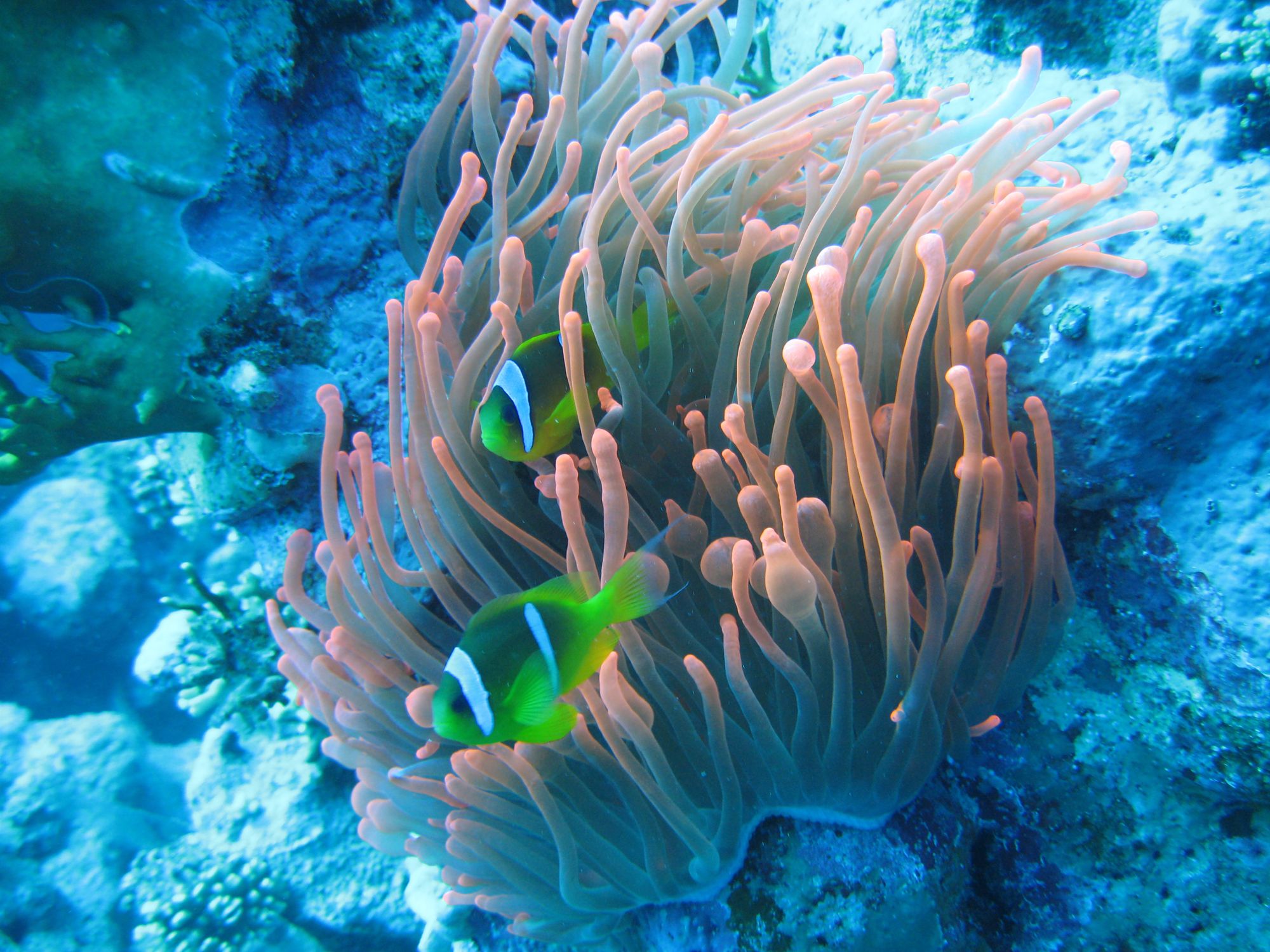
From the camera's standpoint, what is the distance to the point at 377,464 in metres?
1.41

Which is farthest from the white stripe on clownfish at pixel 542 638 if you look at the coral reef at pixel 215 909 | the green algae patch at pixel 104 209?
the coral reef at pixel 215 909

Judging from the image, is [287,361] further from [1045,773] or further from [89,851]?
[89,851]

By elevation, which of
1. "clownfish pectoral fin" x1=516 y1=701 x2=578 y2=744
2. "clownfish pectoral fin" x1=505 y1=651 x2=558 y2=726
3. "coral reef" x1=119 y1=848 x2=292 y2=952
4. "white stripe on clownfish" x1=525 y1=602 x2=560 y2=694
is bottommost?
"coral reef" x1=119 y1=848 x2=292 y2=952

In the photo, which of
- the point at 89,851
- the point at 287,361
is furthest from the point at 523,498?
the point at 89,851

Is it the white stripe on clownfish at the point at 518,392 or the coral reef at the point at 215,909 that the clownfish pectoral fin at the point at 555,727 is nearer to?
the white stripe on clownfish at the point at 518,392

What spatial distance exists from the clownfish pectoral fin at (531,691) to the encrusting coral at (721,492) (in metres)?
0.07

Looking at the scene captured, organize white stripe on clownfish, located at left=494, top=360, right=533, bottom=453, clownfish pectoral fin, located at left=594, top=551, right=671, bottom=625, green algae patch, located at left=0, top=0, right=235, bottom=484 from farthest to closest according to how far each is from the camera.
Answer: green algae patch, located at left=0, top=0, right=235, bottom=484
white stripe on clownfish, located at left=494, top=360, right=533, bottom=453
clownfish pectoral fin, located at left=594, top=551, right=671, bottom=625

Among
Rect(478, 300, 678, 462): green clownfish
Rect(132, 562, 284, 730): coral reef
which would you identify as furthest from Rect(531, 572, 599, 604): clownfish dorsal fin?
Rect(132, 562, 284, 730): coral reef

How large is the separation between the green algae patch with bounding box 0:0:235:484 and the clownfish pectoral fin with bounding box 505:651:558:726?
1326 mm

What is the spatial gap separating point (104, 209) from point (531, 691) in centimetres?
157

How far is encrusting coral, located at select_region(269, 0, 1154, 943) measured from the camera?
1.05 m

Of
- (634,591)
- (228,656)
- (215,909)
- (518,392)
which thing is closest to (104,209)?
(518,392)

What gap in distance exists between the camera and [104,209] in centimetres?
165

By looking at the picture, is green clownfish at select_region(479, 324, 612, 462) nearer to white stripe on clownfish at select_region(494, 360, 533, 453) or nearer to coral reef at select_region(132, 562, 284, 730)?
white stripe on clownfish at select_region(494, 360, 533, 453)
